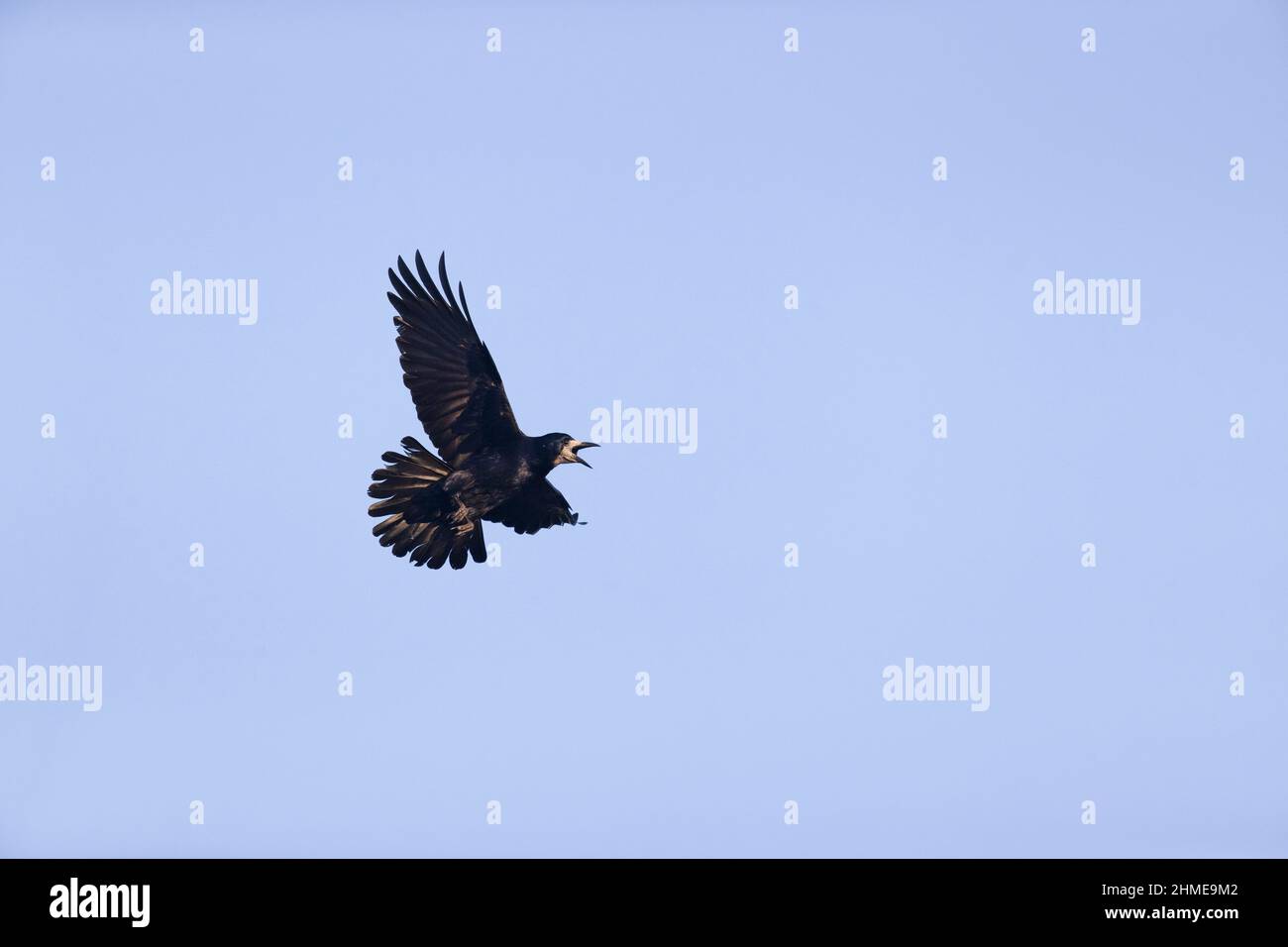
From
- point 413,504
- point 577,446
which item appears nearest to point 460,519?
point 413,504

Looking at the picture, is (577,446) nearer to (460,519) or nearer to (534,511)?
(534,511)

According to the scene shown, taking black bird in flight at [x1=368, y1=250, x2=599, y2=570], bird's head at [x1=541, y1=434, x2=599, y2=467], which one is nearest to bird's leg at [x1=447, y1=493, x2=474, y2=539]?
black bird in flight at [x1=368, y1=250, x2=599, y2=570]

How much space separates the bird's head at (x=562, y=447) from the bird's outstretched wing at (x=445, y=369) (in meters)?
0.27

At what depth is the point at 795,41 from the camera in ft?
59.4

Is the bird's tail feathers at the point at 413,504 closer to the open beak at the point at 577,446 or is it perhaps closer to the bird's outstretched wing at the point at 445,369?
the bird's outstretched wing at the point at 445,369

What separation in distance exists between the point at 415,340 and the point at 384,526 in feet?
4.98

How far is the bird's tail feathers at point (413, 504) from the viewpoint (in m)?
15.0

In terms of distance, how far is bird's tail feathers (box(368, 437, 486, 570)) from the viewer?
15.0 metres

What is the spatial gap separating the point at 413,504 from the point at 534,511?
0.99 meters

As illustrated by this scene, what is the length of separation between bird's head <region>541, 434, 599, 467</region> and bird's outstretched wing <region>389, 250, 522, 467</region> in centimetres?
27
